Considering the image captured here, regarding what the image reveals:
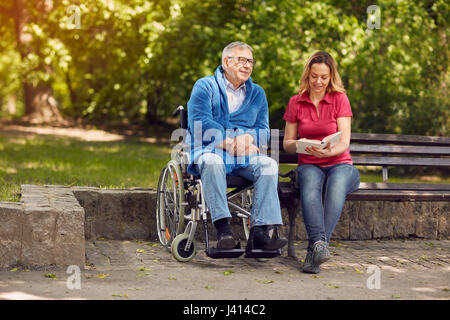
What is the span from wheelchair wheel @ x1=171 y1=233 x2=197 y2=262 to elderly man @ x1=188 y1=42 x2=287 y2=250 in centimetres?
34

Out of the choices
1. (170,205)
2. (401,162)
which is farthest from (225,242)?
(401,162)

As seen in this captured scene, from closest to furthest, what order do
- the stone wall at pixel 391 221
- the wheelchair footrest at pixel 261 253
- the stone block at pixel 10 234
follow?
the stone block at pixel 10 234 < the wheelchair footrest at pixel 261 253 < the stone wall at pixel 391 221

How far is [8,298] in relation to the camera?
4.06m

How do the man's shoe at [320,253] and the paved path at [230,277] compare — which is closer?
the paved path at [230,277]

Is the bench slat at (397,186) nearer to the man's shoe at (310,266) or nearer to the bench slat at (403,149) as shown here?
the bench slat at (403,149)

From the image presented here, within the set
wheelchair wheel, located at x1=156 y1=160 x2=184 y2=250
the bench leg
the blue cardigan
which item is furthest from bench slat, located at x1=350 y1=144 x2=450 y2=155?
wheelchair wheel, located at x1=156 y1=160 x2=184 y2=250

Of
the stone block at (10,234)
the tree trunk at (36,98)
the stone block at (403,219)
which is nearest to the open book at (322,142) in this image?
the stone block at (403,219)

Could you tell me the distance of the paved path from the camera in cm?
434

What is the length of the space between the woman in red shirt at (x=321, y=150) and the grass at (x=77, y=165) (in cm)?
220

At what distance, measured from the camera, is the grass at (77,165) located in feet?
26.1

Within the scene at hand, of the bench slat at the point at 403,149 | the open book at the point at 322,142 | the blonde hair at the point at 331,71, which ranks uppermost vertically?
the blonde hair at the point at 331,71

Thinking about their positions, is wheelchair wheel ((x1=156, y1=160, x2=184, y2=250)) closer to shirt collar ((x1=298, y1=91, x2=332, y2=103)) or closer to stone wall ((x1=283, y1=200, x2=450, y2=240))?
shirt collar ((x1=298, y1=91, x2=332, y2=103))
